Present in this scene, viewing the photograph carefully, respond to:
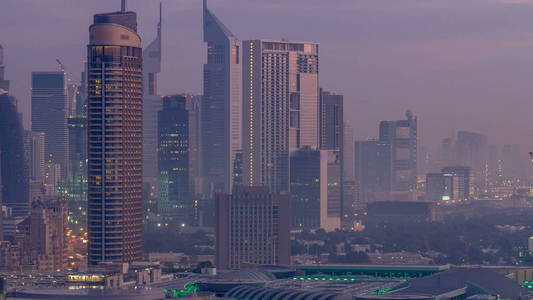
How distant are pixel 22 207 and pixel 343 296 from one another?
357 ft

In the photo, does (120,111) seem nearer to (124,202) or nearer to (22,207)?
(124,202)

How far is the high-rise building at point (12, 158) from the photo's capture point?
188 metres

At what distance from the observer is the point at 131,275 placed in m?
95.0

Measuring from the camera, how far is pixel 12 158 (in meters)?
193

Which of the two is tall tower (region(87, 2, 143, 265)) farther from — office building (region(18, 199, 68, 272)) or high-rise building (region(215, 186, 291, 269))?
high-rise building (region(215, 186, 291, 269))

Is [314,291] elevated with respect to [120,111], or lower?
lower

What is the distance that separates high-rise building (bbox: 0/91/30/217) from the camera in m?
188

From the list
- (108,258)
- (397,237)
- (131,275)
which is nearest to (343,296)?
(131,275)

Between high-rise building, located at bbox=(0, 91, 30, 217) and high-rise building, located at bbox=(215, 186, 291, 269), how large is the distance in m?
48.7

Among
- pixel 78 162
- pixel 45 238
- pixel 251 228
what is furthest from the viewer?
pixel 78 162

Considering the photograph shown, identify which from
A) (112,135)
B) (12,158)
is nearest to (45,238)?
(112,135)

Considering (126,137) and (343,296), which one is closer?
(343,296)

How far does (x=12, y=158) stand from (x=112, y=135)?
69.8m

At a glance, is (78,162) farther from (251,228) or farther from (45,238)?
(45,238)
